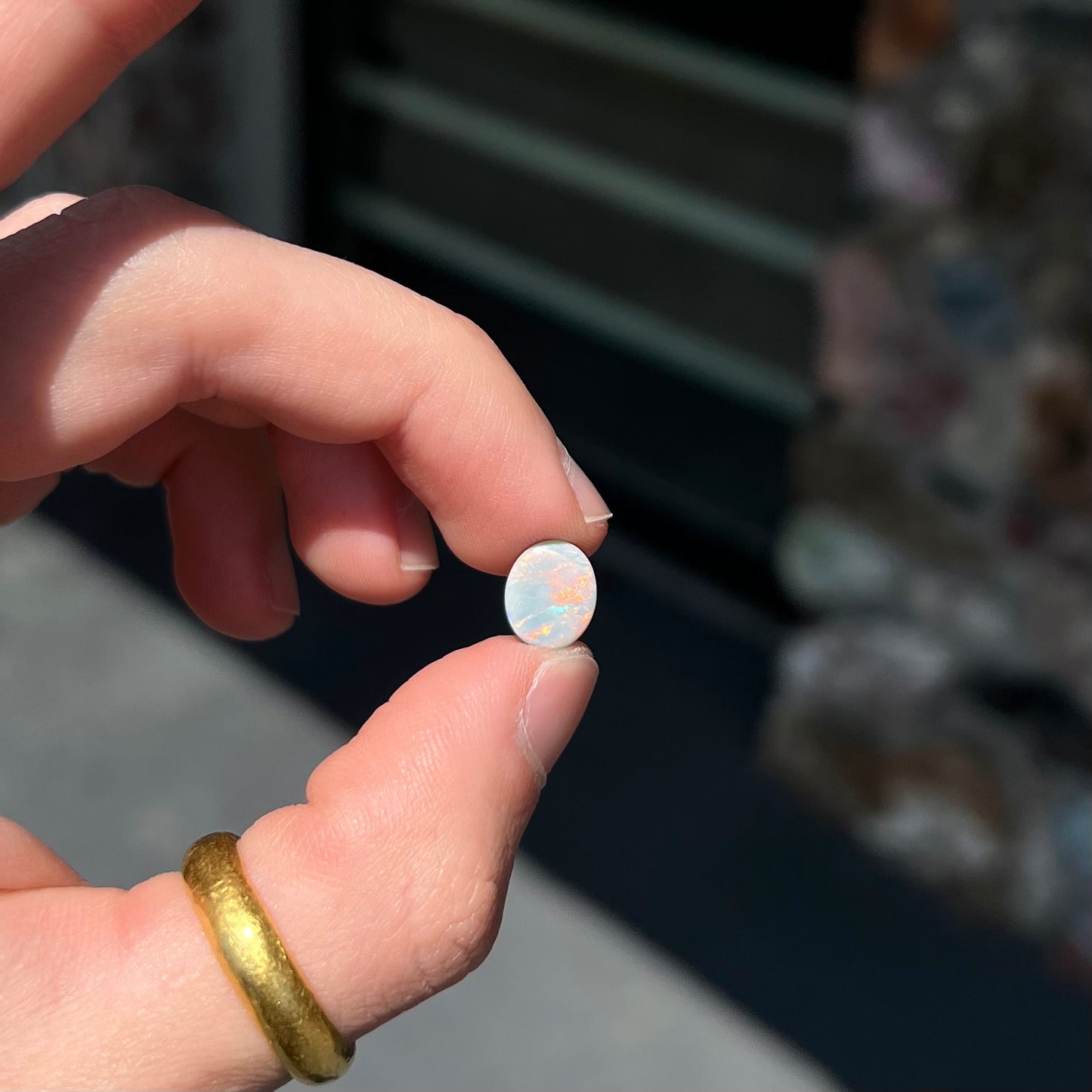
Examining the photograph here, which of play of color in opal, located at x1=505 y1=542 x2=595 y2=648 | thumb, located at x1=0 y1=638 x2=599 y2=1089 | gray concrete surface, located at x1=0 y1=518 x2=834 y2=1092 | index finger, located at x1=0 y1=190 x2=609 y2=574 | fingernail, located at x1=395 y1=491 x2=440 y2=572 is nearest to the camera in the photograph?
thumb, located at x1=0 y1=638 x2=599 y2=1089

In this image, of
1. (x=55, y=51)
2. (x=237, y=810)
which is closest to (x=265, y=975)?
(x=55, y=51)

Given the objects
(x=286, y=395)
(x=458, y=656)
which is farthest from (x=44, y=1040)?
(x=286, y=395)

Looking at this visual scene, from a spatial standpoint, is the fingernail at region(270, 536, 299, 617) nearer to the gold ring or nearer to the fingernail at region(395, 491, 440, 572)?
the fingernail at region(395, 491, 440, 572)

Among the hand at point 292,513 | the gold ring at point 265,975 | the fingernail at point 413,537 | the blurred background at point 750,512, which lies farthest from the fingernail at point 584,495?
the blurred background at point 750,512

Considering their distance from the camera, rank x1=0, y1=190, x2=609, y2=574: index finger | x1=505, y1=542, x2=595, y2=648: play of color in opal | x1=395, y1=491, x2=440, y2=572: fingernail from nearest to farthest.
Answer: x1=0, y1=190, x2=609, y2=574: index finger < x1=505, y1=542, x2=595, y2=648: play of color in opal < x1=395, y1=491, x2=440, y2=572: fingernail

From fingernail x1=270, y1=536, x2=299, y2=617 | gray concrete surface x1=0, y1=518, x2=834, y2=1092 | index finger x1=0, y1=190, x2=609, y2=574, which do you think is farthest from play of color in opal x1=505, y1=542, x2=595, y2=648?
gray concrete surface x1=0, y1=518, x2=834, y2=1092

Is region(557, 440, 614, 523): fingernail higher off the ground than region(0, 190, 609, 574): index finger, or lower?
lower
